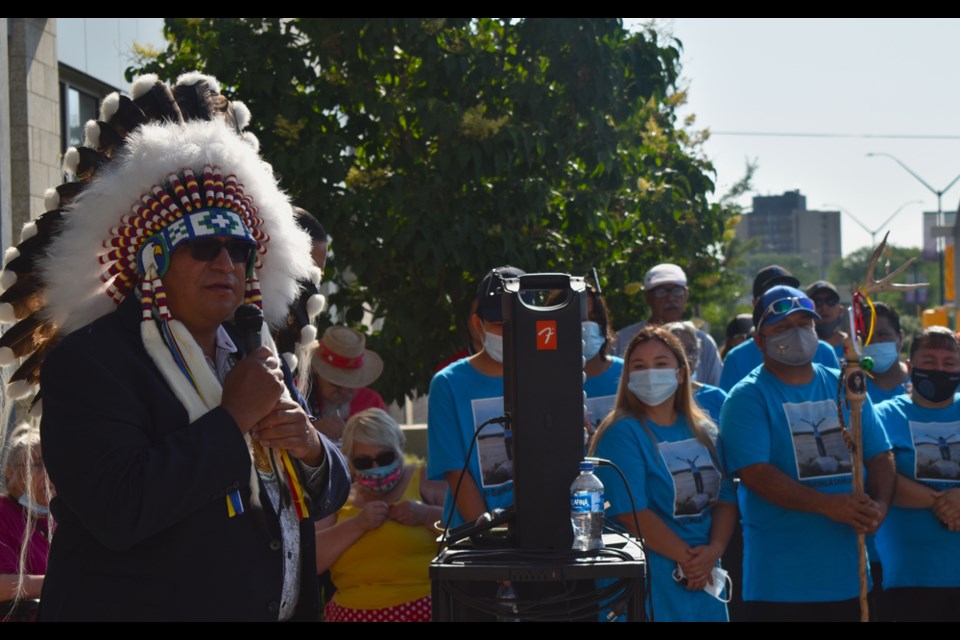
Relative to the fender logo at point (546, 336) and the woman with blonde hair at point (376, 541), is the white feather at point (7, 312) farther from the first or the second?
the woman with blonde hair at point (376, 541)

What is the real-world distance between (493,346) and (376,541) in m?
1.19

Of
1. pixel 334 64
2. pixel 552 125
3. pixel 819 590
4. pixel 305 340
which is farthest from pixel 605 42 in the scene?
pixel 305 340

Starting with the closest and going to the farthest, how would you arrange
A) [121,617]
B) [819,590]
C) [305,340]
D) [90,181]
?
[121,617]
[90,181]
[305,340]
[819,590]

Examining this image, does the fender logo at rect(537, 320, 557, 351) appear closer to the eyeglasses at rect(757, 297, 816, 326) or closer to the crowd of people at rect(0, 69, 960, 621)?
the crowd of people at rect(0, 69, 960, 621)

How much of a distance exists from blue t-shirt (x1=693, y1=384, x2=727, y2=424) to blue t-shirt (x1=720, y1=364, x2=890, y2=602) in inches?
15.8

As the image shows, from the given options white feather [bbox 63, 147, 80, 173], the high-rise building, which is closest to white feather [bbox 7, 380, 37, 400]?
white feather [bbox 63, 147, 80, 173]

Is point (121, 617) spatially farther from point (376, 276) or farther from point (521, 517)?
point (376, 276)

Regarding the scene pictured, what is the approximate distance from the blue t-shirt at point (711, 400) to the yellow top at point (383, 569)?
1606 mm

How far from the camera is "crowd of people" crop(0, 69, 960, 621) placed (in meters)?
2.64

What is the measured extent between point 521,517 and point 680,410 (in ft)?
7.40

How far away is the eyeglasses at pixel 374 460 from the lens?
17.8ft

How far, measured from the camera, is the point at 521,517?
3.12m

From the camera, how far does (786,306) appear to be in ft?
18.2

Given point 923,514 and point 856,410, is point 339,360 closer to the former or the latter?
point 856,410
